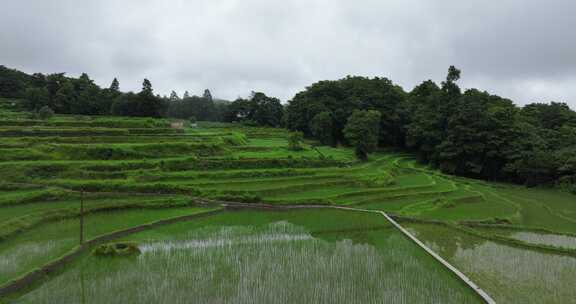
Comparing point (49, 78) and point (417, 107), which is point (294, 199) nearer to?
point (417, 107)

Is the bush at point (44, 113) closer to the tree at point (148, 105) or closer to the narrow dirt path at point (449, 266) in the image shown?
the tree at point (148, 105)

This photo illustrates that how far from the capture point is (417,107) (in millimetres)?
43125

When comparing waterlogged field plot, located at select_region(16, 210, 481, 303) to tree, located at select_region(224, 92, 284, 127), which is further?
tree, located at select_region(224, 92, 284, 127)

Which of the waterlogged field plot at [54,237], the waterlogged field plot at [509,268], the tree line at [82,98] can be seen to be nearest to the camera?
the waterlogged field plot at [509,268]

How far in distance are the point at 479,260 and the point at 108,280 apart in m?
12.9

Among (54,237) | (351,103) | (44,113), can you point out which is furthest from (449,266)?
(44,113)

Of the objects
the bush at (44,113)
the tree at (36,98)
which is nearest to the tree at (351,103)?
the bush at (44,113)

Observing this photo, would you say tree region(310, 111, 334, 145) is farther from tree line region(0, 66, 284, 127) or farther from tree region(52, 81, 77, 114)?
tree region(52, 81, 77, 114)

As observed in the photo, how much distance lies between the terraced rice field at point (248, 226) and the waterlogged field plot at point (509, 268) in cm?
7

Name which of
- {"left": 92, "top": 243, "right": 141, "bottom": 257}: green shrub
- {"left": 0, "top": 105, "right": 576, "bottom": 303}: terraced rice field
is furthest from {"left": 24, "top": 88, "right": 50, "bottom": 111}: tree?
{"left": 92, "top": 243, "right": 141, "bottom": 257}: green shrub

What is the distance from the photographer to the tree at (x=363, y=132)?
3350cm

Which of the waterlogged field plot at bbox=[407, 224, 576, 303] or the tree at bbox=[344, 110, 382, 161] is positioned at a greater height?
the tree at bbox=[344, 110, 382, 161]

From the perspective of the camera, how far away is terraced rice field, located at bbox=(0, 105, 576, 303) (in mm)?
9148

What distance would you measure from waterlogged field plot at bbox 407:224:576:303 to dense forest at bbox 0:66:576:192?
2032 centimetres
